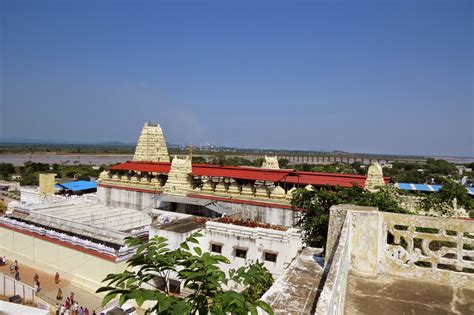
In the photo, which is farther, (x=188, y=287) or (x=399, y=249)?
(x=399, y=249)

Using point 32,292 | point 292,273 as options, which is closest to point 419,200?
point 292,273

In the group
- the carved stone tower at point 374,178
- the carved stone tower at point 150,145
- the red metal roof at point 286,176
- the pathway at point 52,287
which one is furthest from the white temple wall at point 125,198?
the carved stone tower at point 374,178

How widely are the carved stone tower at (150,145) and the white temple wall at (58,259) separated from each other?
39.0 ft

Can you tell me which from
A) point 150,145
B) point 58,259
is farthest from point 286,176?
point 150,145

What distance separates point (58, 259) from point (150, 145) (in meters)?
14.4

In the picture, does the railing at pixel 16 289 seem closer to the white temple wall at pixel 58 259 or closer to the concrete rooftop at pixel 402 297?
the white temple wall at pixel 58 259

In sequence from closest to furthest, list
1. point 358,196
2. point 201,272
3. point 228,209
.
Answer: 1. point 201,272
2. point 358,196
3. point 228,209

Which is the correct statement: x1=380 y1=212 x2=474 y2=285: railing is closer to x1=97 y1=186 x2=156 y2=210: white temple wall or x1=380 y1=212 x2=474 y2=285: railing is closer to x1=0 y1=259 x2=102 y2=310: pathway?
x1=0 y1=259 x2=102 y2=310: pathway

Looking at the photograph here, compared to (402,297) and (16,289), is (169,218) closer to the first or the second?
(16,289)

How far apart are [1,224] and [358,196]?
74.9 feet

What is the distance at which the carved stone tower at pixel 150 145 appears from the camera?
32.9 m

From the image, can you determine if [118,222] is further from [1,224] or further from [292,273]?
[292,273]

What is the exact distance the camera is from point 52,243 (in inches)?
832

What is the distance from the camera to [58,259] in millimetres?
20875
